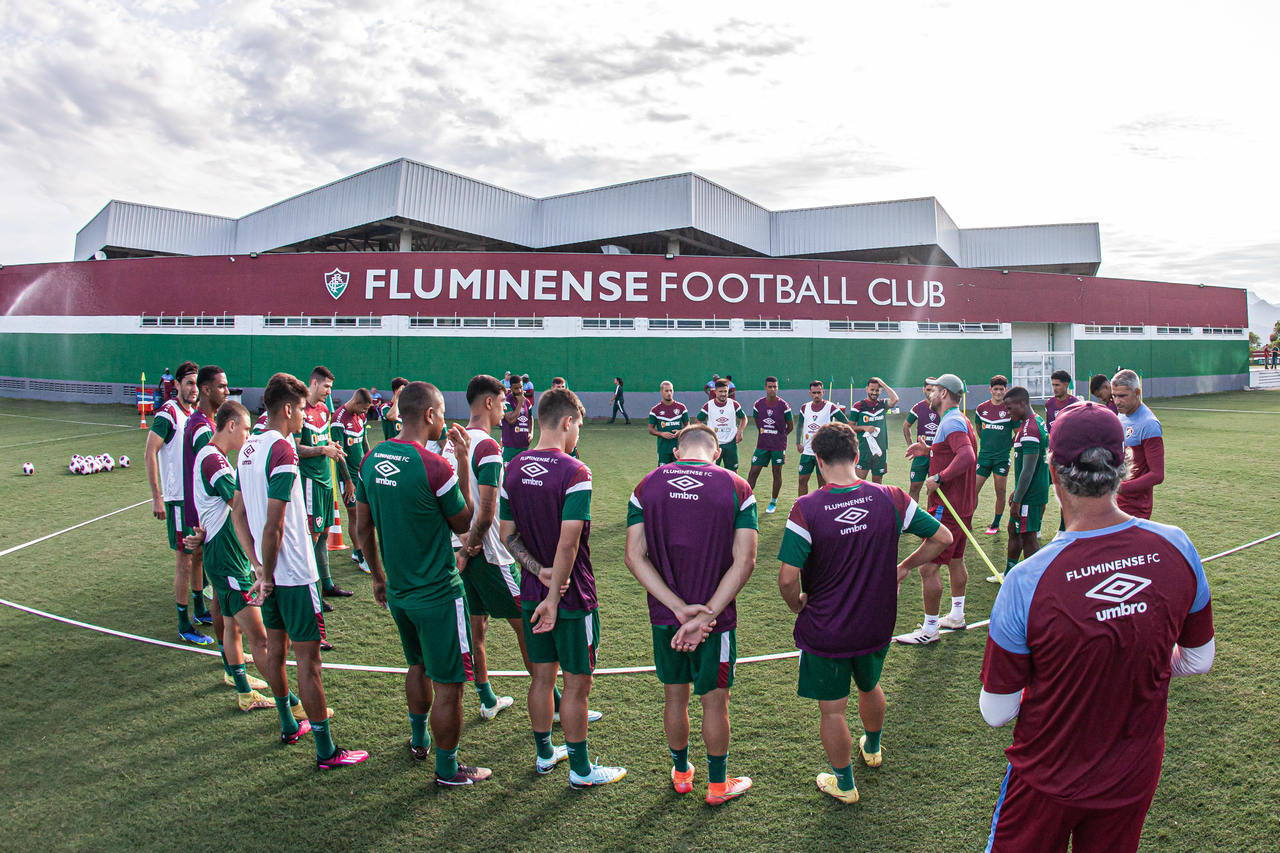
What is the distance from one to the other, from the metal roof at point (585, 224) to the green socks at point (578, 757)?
28515 mm

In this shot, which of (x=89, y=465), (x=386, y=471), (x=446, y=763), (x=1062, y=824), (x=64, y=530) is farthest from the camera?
(x=89, y=465)

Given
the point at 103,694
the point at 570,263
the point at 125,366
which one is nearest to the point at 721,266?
the point at 570,263

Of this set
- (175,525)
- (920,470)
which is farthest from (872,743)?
(175,525)

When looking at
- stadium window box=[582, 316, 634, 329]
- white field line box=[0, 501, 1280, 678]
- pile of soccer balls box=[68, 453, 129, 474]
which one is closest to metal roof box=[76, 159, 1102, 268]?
stadium window box=[582, 316, 634, 329]

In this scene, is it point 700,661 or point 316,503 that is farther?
point 316,503

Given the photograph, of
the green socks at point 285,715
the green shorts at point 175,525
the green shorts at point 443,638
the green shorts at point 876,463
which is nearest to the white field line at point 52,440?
the green shorts at point 175,525

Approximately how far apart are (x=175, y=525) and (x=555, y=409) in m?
4.41

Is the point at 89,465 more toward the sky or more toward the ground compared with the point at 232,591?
more toward the ground

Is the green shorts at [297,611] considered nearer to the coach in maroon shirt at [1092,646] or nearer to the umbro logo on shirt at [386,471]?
the umbro logo on shirt at [386,471]

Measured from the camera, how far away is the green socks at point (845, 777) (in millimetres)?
3775

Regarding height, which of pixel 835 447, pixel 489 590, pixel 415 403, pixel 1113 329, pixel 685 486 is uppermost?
pixel 1113 329

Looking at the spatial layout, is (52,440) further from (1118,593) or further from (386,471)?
(1118,593)

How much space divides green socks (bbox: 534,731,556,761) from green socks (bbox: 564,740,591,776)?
0.20m

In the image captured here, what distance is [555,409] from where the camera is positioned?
4.04 m
